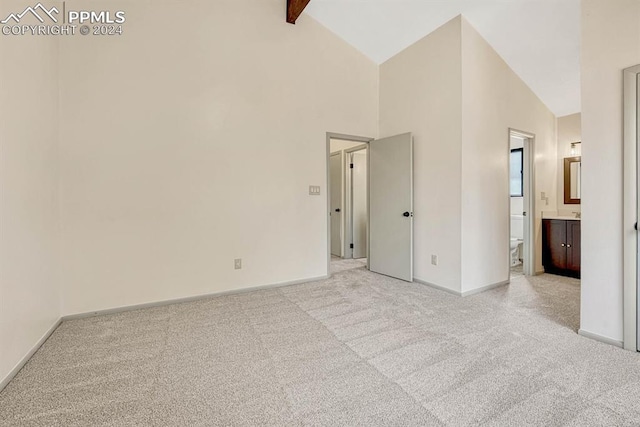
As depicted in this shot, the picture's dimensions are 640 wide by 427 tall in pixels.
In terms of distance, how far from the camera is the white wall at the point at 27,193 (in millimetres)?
1774

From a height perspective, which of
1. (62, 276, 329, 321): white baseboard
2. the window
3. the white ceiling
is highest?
the white ceiling

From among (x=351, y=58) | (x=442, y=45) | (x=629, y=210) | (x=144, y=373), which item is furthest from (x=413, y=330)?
(x=351, y=58)

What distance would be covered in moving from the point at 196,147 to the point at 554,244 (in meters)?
4.82

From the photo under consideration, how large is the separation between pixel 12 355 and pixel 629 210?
4.14 metres

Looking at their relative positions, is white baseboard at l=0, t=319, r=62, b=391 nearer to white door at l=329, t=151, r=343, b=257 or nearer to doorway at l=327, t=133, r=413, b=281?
doorway at l=327, t=133, r=413, b=281

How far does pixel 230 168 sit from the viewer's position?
333cm

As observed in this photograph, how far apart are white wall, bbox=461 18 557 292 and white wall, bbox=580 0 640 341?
1039mm

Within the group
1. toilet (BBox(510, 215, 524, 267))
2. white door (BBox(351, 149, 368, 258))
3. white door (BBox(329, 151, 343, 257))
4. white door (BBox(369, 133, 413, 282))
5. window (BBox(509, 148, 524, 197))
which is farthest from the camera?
white door (BBox(329, 151, 343, 257))

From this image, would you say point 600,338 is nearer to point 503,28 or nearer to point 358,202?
point 503,28

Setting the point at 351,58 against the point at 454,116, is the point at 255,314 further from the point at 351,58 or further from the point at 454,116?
the point at 351,58

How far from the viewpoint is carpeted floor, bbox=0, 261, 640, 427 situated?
1471 millimetres

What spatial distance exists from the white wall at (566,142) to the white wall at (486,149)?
71 centimetres

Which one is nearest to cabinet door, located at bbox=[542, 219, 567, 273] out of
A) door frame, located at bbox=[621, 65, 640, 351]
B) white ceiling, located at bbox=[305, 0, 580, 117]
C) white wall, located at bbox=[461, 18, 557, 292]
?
white wall, located at bbox=[461, 18, 557, 292]

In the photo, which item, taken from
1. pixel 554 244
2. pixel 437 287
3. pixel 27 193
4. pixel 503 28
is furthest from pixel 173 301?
pixel 554 244
